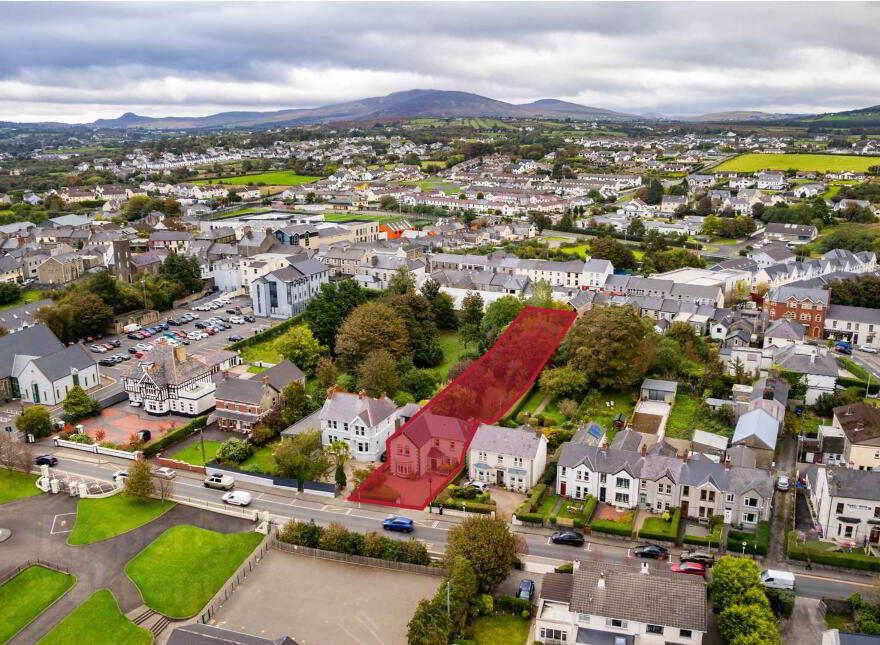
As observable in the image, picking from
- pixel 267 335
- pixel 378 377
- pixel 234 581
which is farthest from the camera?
pixel 267 335

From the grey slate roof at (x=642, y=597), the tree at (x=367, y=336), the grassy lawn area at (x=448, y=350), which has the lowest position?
the grassy lawn area at (x=448, y=350)

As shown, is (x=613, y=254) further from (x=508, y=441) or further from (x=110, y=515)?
(x=110, y=515)

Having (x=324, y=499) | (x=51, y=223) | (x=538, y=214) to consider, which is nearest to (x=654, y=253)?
(x=538, y=214)

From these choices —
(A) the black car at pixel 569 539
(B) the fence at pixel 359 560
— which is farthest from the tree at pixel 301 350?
(A) the black car at pixel 569 539

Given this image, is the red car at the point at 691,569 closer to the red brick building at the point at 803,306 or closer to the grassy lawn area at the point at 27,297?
the red brick building at the point at 803,306

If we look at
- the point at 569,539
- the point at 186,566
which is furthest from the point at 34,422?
the point at 569,539
